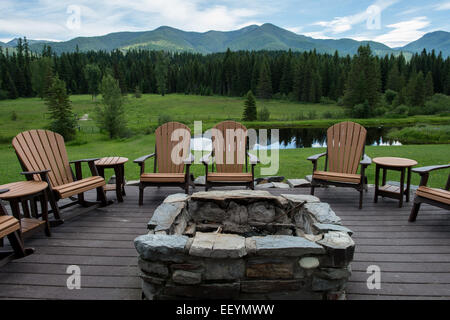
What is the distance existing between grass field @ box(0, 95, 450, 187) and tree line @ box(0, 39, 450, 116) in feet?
13.1

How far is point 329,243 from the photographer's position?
7.02 feet

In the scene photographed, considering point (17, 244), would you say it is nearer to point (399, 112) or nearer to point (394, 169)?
point (394, 169)

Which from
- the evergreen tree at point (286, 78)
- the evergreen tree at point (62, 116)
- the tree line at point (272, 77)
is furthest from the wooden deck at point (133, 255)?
the evergreen tree at point (286, 78)

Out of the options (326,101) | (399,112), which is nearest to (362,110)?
(399,112)

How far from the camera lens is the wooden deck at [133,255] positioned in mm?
2287

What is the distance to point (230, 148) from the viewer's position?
Result: 4934mm

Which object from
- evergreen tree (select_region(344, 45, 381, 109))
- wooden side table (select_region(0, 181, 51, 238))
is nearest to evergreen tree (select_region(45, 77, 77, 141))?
wooden side table (select_region(0, 181, 51, 238))

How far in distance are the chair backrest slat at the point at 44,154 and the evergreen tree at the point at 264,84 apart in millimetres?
42518

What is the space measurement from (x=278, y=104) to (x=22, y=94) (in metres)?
41.4

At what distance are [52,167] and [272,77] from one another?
162 feet

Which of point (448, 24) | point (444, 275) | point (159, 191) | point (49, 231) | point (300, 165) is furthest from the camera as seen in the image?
point (300, 165)

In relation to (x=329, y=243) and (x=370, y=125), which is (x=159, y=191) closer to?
(x=329, y=243)

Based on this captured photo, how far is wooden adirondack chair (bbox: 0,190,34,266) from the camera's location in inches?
101
